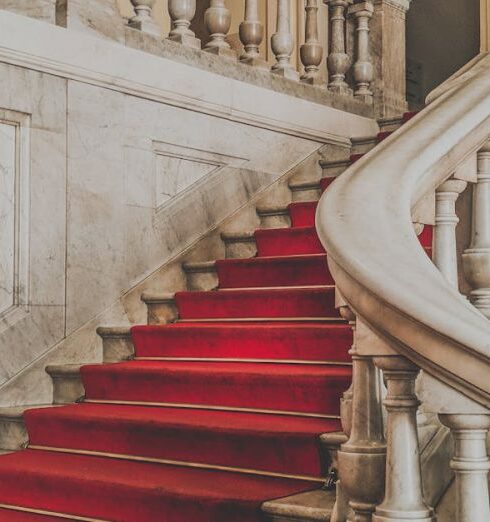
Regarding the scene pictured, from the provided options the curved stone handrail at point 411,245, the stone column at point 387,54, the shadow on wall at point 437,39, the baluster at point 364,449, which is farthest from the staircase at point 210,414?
the shadow on wall at point 437,39

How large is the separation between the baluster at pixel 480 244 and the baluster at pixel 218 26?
114 inches

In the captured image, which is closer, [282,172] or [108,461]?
[108,461]

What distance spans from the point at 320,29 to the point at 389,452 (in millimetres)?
4931

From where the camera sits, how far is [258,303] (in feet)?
12.7

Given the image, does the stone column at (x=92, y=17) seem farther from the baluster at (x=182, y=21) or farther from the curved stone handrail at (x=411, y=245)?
the curved stone handrail at (x=411, y=245)

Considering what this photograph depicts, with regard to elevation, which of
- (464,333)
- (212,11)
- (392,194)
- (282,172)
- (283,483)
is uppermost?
(212,11)

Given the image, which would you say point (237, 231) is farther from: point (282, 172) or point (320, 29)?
point (320, 29)

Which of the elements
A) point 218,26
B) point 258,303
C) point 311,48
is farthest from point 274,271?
point 311,48

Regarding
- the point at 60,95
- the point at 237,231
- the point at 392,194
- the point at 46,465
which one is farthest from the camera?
the point at 237,231

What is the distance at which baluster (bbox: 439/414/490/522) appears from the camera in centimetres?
158

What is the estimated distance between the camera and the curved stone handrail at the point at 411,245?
1549 mm

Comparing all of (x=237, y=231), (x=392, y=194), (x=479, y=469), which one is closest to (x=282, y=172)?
(x=237, y=231)

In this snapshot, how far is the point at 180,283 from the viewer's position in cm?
454

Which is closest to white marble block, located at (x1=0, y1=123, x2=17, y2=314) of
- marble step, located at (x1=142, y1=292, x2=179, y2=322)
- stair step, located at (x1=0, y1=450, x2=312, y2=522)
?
marble step, located at (x1=142, y1=292, x2=179, y2=322)
